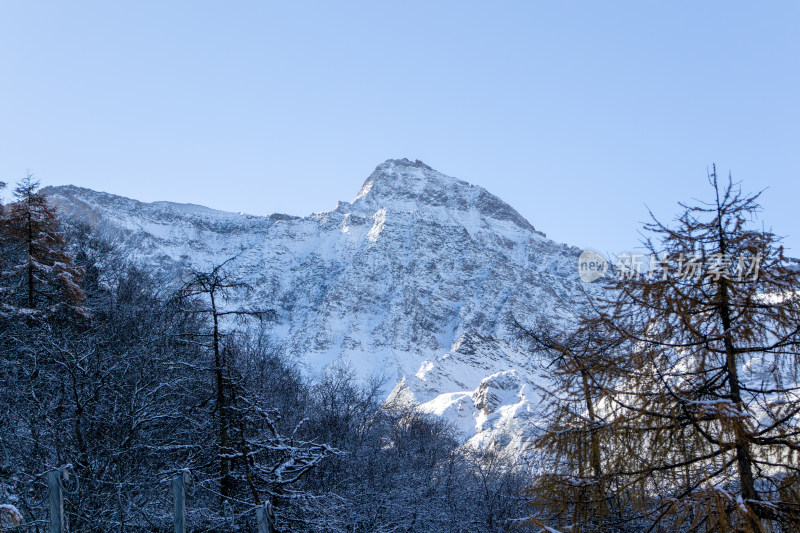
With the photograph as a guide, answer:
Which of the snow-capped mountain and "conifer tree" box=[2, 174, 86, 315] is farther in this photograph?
the snow-capped mountain

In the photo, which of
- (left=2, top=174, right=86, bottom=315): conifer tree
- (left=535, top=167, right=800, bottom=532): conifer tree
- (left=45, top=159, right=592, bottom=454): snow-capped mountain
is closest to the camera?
(left=535, top=167, right=800, bottom=532): conifer tree

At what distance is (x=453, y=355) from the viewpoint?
4759 inches

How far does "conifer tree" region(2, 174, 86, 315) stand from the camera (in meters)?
17.1

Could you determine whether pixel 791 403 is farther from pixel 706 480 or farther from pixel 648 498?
pixel 648 498

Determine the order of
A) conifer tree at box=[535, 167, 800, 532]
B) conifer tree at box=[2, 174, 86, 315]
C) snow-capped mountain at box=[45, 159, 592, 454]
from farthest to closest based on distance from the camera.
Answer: snow-capped mountain at box=[45, 159, 592, 454]
conifer tree at box=[2, 174, 86, 315]
conifer tree at box=[535, 167, 800, 532]

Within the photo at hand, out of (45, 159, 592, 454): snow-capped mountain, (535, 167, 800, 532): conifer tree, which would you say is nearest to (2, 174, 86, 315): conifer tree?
(535, 167, 800, 532): conifer tree

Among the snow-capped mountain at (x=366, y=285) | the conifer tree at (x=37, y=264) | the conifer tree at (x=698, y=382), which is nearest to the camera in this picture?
the conifer tree at (x=698, y=382)

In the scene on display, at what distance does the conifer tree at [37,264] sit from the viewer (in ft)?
56.2

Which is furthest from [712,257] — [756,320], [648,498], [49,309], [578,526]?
[49,309]

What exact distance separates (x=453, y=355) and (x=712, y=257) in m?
118
